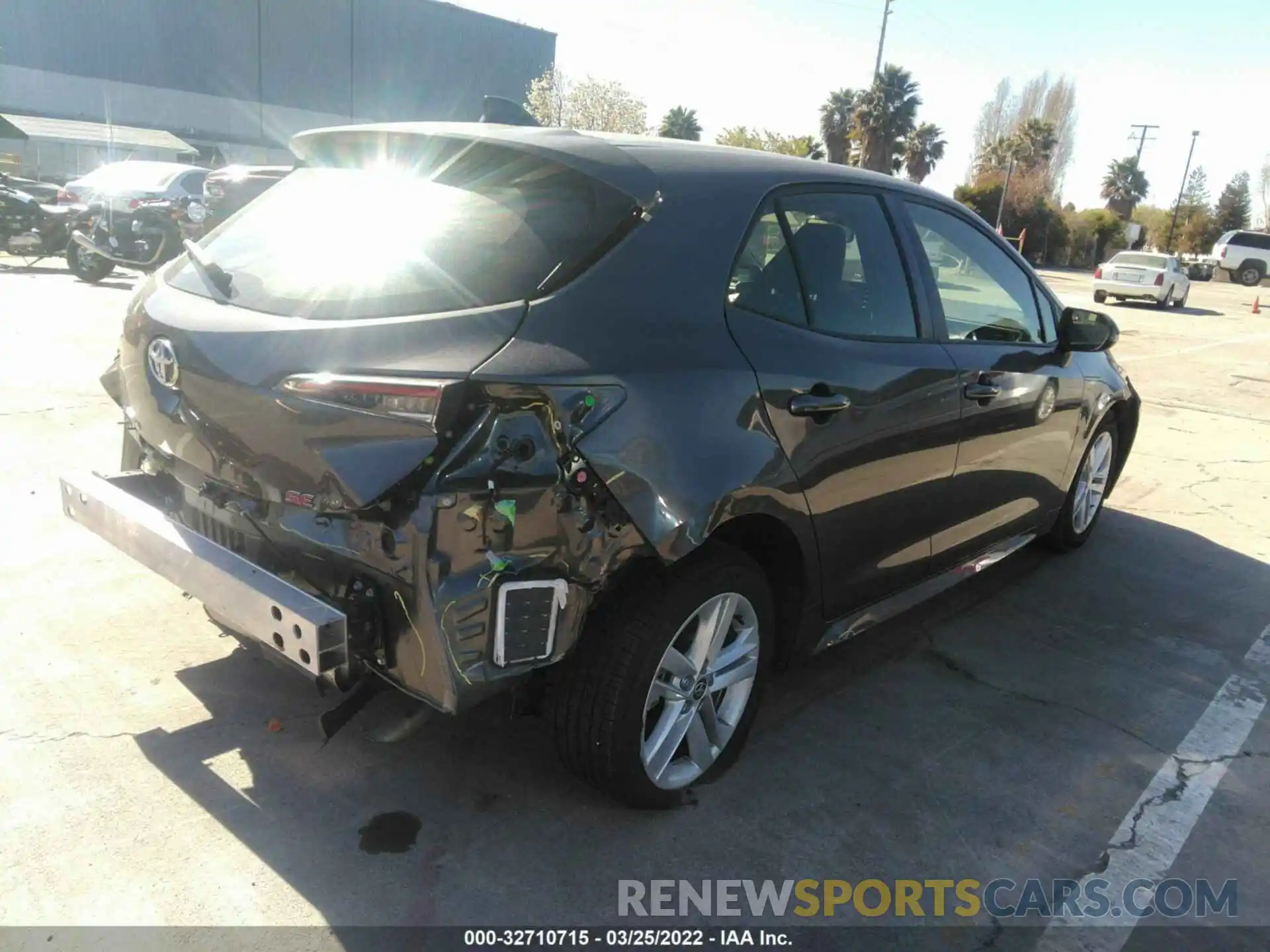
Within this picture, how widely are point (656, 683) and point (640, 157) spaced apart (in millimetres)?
1443

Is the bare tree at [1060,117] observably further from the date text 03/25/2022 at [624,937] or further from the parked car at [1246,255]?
the date text 03/25/2022 at [624,937]

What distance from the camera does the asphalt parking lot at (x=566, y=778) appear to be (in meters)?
2.37

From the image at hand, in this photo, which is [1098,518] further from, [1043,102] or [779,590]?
[1043,102]

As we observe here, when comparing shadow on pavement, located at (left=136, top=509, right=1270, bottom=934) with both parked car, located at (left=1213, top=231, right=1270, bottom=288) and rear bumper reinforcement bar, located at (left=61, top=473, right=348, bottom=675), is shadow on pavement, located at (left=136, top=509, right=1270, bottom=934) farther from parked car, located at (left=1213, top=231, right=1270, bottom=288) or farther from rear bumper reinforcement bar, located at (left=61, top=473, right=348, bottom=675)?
parked car, located at (left=1213, top=231, right=1270, bottom=288)

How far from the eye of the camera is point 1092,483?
5.08 metres

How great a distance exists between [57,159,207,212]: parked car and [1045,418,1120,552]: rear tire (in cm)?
1447

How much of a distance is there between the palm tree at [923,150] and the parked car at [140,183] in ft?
148

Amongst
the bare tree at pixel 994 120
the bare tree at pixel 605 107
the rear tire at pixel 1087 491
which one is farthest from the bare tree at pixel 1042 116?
the rear tire at pixel 1087 491

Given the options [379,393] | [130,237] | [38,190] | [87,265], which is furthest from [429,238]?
[38,190]

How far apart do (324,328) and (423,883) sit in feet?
4.56

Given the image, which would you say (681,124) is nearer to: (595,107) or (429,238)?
(595,107)

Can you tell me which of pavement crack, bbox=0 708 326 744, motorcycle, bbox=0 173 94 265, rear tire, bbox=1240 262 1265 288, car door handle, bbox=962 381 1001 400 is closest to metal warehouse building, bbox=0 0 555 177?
motorcycle, bbox=0 173 94 265

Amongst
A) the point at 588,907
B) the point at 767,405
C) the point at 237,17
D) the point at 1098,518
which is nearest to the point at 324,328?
the point at 767,405

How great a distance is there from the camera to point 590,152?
2.54 metres
